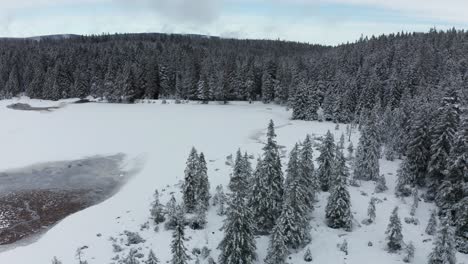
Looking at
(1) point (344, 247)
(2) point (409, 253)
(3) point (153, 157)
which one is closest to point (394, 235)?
(2) point (409, 253)

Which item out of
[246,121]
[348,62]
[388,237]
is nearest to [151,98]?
[246,121]

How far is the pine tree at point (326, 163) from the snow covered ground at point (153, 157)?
1423 millimetres

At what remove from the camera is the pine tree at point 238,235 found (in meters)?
25.9

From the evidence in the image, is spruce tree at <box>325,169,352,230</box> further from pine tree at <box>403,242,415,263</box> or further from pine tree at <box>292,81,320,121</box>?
pine tree at <box>292,81,320,121</box>

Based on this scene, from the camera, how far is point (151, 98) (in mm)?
102125

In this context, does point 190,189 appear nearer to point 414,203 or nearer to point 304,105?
point 414,203

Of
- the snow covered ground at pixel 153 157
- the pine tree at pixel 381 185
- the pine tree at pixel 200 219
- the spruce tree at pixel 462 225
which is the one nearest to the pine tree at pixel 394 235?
the snow covered ground at pixel 153 157

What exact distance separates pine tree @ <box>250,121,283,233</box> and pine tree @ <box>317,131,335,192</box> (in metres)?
8.80

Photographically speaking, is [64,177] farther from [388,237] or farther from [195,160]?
[388,237]

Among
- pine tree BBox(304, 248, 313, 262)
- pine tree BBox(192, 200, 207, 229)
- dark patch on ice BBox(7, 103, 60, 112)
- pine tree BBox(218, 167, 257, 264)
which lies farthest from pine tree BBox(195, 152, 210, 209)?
dark patch on ice BBox(7, 103, 60, 112)

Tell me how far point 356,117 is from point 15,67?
327 feet

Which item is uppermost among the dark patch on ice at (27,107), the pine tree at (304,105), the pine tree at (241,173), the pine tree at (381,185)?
the pine tree at (304,105)

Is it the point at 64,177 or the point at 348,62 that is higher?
the point at 348,62

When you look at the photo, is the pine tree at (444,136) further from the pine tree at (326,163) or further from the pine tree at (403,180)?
the pine tree at (326,163)
